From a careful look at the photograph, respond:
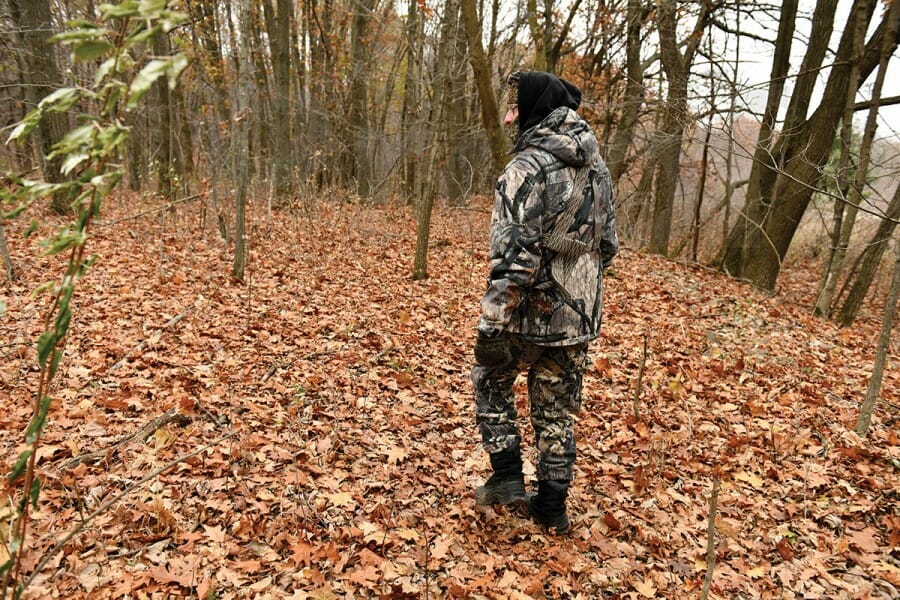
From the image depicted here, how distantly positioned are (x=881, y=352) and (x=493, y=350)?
11.0 feet

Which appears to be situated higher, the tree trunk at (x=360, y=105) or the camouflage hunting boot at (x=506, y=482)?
the tree trunk at (x=360, y=105)

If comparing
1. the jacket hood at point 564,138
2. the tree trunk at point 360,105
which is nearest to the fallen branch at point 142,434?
the jacket hood at point 564,138

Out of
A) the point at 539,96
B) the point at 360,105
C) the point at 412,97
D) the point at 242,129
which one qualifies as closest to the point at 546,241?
the point at 539,96

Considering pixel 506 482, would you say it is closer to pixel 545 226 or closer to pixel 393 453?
pixel 393 453

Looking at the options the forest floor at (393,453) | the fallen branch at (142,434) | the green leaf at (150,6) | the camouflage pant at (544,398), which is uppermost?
the green leaf at (150,6)

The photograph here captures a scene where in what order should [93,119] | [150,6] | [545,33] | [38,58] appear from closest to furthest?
[150,6] < [93,119] < [38,58] < [545,33]

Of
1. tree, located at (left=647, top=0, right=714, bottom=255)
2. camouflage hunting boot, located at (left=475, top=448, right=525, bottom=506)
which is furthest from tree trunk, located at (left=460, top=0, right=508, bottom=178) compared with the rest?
camouflage hunting boot, located at (left=475, top=448, right=525, bottom=506)

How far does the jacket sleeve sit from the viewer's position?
2676mm

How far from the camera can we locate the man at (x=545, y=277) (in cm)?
271

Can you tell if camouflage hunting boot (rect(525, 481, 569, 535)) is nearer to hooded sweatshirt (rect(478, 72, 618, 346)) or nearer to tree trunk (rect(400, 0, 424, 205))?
hooded sweatshirt (rect(478, 72, 618, 346))

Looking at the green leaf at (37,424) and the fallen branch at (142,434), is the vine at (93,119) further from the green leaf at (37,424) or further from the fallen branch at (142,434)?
the fallen branch at (142,434)

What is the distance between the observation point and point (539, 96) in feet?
9.15

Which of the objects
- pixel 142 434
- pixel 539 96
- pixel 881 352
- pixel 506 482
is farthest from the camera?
pixel 881 352

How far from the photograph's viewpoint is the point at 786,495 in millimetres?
3627
